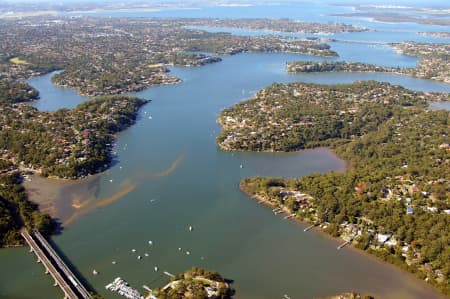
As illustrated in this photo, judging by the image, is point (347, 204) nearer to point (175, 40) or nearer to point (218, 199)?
point (218, 199)

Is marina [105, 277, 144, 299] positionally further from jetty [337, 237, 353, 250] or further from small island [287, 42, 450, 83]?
small island [287, 42, 450, 83]

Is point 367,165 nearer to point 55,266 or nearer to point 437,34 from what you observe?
point 55,266

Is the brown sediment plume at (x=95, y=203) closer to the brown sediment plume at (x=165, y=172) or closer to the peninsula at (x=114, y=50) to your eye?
the brown sediment plume at (x=165, y=172)

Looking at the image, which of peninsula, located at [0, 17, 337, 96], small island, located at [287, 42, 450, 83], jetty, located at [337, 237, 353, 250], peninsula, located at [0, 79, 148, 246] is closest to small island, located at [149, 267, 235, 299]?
jetty, located at [337, 237, 353, 250]

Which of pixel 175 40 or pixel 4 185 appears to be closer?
pixel 4 185

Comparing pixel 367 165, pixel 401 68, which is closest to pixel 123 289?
pixel 367 165

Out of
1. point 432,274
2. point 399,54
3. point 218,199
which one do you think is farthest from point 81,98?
point 399,54
